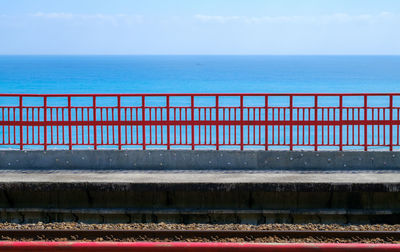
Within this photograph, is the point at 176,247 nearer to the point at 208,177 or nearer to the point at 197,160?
the point at 208,177

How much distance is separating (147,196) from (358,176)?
13.3ft

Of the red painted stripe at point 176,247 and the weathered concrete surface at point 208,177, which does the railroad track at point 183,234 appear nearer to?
the weathered concrete surface at point 208,177

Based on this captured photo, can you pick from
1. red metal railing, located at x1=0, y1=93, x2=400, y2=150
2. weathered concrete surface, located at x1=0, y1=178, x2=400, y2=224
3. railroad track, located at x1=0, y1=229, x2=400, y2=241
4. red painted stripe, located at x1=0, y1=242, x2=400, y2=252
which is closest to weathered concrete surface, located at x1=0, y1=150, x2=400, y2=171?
red metal railing, located at x1=0, y1=93, x2=400, y2=150

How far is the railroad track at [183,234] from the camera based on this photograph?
36.3 ft

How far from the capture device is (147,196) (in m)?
13.2

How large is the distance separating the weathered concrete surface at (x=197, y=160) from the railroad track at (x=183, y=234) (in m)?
3.75

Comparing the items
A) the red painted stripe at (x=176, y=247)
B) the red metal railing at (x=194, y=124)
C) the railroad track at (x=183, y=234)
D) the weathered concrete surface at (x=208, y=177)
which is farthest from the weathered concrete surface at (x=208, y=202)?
the red painted stripe at (x=176, y=247)

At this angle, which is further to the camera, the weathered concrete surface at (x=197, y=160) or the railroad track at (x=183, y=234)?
the weathered concrete surface at (x=197, y=160)

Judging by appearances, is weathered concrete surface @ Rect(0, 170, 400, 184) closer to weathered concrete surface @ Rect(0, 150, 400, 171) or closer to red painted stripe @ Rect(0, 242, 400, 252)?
weathered concrete surface @ Rect(0, 150, 400, 171)

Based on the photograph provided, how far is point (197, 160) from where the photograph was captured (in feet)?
49.2

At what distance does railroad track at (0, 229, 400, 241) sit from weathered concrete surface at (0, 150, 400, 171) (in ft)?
12.3

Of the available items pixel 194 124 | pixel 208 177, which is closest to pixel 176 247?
pixel 208 177

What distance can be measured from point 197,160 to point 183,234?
3995 millimetres

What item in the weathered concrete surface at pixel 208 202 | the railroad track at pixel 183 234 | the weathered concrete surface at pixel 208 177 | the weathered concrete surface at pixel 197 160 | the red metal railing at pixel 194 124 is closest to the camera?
the railroad track at pixel 183 234
